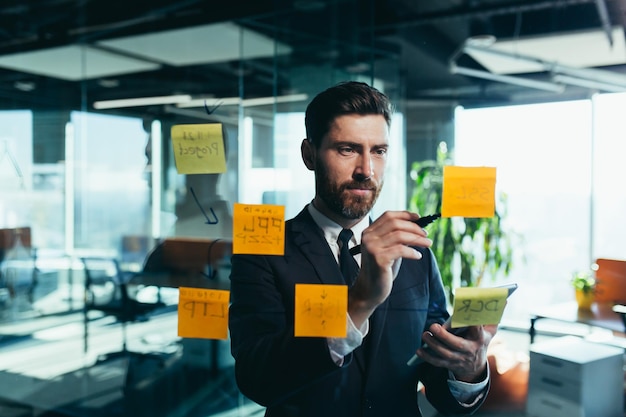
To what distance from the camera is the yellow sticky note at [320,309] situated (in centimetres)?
100

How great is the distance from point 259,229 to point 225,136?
1.28 feet

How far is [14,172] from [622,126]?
3125 mm

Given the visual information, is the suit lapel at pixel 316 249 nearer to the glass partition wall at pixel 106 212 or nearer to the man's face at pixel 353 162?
the man's face at pixel 353 162

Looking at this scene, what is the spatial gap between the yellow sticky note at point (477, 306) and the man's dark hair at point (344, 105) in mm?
355

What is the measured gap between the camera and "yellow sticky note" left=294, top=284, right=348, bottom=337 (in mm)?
1001

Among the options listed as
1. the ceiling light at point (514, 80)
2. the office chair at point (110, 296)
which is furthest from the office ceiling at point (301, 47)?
the office chair at point (110, 296)

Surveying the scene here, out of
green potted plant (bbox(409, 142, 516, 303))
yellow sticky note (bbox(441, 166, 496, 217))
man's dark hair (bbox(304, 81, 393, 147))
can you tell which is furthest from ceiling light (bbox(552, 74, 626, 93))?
man's dark hair (bbox(304, 81, 393, 147))


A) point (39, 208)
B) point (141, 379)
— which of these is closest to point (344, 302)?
point (141, 379)

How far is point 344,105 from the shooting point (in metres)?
1.04

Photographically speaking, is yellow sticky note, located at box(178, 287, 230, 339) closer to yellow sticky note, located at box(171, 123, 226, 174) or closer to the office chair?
yellow sticky note, located at box(171, 123, 226, 174)

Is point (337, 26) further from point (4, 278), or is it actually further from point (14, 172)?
point (4, 278)

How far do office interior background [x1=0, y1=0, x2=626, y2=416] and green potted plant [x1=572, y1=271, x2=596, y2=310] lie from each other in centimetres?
5

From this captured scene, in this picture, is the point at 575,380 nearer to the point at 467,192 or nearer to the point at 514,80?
the point at 467,192

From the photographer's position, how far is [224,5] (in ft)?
12.3
